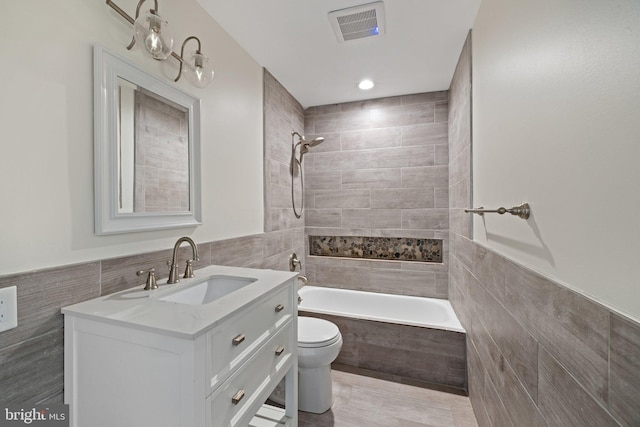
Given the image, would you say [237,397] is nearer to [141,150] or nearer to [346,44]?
[141,150]

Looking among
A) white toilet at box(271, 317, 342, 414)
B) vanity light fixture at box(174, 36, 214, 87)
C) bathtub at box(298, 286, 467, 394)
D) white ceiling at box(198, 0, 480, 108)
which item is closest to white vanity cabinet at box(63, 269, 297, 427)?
white toilet at box(271, 317, 342, 414)

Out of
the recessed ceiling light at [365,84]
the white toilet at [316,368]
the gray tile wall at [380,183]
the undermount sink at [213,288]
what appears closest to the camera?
the undermount sink at [213,288]

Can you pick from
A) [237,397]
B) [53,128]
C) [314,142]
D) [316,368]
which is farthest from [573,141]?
[314,142]

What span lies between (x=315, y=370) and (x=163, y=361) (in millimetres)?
1289

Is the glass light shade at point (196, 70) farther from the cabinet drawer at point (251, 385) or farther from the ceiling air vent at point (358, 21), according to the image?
the cabinet drawer at point (251, 385)

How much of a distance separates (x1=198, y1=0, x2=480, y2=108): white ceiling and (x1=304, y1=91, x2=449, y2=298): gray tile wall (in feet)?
0.89

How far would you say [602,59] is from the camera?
2.07ft

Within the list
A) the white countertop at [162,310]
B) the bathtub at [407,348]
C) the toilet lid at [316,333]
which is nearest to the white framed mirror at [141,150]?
the white countertop at [162,310]

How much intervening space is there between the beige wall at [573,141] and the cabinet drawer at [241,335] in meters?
1.01

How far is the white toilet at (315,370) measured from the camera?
1.76 m

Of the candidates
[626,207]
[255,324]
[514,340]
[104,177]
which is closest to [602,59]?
[626,207]

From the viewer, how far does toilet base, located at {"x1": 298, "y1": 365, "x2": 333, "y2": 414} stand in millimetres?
1814

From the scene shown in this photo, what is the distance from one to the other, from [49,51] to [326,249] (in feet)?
8.82

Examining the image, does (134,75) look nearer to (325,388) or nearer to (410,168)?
(325,388)
